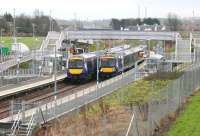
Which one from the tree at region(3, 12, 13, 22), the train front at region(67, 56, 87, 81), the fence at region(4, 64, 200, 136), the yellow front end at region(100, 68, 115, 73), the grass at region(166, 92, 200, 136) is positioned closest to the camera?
the fence at region(4, 64, 200, 136)

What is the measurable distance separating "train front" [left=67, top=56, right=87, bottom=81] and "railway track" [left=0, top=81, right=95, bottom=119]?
1.01 meters

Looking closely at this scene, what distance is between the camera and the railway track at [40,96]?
41787 millimetres

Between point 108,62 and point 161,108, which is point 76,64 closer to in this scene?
point 108,62

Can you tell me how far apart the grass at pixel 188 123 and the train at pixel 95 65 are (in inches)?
844

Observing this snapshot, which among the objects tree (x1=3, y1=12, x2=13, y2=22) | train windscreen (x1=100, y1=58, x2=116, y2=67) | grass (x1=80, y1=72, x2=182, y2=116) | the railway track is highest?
tree (x1=3, y1=12, x2=13, y2=22)

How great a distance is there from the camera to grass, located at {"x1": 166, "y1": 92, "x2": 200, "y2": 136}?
106ft

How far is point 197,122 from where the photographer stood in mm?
35938

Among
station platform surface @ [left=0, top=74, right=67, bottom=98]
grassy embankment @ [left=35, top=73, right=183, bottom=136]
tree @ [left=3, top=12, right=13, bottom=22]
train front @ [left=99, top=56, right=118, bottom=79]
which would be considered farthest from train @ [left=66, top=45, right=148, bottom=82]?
tree @ [left=3, top=12, right=13, bottom=22]

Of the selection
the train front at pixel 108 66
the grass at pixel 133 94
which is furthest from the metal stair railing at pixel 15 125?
the train front at pixel 108 66

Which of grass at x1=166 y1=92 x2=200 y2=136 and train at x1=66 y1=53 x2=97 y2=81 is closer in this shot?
grass at x1=166 y1=92 x2=200 y2=136

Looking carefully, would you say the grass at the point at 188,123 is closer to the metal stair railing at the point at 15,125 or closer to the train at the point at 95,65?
the metal stair railing at the point at 15,125

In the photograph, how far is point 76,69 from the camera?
6369cm

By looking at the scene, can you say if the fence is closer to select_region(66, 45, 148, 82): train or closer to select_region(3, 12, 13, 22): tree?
select_region(66, 45, 148, 82): train

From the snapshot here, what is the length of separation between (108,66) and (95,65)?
6.19 ft
